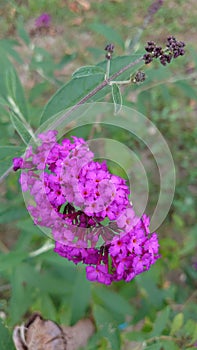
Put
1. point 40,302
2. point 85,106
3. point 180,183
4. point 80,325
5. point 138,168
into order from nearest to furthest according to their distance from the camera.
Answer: point 85,106, point 40,302, point 80,325, point 138,168, point 180,183

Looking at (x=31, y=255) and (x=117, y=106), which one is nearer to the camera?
(x=117, y=106)

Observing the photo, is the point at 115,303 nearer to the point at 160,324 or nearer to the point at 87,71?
the point at 160,324

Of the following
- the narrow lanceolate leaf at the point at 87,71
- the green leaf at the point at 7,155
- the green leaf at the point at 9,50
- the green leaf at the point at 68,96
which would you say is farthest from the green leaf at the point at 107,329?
the green leaf at the point at 9,50

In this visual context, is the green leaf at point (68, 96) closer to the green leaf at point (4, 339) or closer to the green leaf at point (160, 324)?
the green leaf at point (4, 339)

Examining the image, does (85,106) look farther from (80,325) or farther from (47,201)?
(80,325)

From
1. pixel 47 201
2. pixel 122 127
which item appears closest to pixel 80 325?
pixel 122 127

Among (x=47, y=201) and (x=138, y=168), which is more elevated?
(x=138, y=168)

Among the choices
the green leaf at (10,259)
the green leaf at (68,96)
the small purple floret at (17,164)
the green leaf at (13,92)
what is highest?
the green leaf at (13,92)

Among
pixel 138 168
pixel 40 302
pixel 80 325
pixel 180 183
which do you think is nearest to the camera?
pixel 40 302
